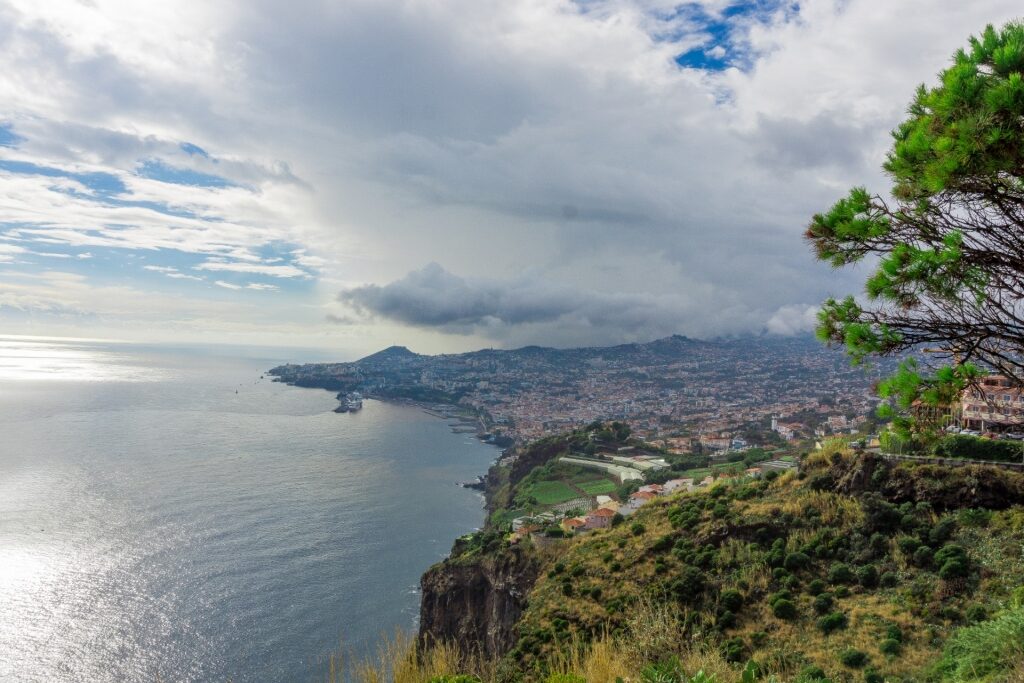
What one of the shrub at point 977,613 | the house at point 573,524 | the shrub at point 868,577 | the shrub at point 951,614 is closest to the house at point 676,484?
the house at point 573,524

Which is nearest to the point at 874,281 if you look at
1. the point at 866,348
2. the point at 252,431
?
the point at 866,348

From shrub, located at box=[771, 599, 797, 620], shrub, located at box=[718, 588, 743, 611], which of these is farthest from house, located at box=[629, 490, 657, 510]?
shrub, located at box=[771, 599, 797, 620]

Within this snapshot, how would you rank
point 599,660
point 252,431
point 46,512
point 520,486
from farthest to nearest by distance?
point 252,431 < point 520,486 < point 46,512 < point 599,660

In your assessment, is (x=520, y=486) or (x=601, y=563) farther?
(x=520, y=486)

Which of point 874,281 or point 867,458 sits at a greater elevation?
point 874,281

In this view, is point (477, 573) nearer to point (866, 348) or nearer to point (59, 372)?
point (866, 348)

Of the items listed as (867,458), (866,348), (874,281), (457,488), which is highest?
(874,281)
